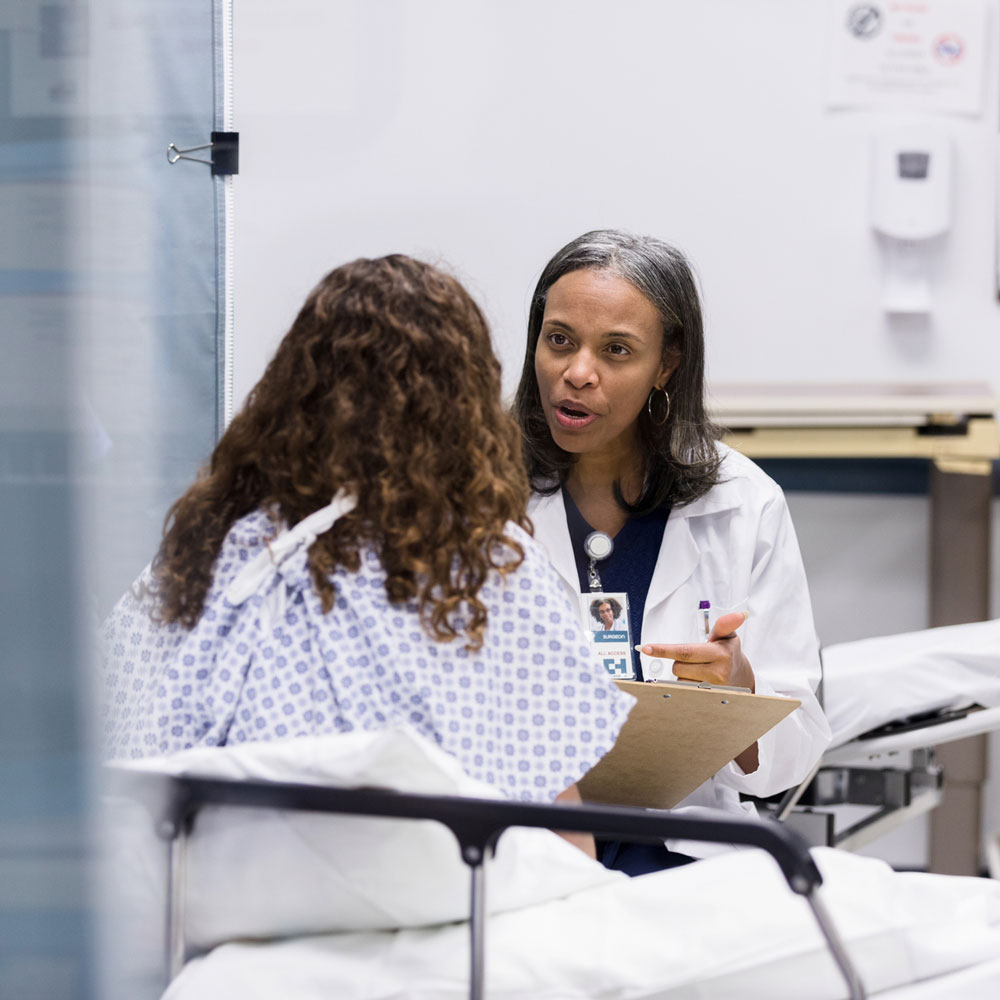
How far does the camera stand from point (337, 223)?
291 centimetres

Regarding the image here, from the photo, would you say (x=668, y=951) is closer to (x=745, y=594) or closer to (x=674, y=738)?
(x=674, y=738)

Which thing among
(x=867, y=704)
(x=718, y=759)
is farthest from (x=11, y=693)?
(x=867, y=704)

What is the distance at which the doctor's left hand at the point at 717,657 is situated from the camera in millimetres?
1454

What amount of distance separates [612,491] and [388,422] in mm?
787

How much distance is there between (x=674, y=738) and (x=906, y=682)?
88cm

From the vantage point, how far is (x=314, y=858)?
40.2 inches

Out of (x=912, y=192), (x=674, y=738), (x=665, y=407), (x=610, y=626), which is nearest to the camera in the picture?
(x=674, y=738)

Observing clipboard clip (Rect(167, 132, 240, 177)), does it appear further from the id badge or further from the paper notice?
the paper notice

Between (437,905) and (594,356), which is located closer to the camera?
(437,905)

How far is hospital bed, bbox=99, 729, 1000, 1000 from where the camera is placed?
38.4 inches

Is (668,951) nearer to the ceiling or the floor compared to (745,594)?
nearer to the floor

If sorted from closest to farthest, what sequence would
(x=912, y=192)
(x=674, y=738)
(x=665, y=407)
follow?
(x=674, y=738)
(x=665, y=407)
(x=912, y=192)

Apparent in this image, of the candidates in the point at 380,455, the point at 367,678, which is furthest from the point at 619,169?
the point at 367,678

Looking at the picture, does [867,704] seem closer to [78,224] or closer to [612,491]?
[612,491]
